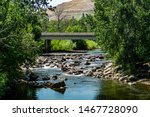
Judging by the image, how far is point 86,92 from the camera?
139ft

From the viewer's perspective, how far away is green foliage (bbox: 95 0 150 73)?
2067 inches

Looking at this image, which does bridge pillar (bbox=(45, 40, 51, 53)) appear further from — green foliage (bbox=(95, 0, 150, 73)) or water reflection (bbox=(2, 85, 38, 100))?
water reflection (bbox=(2, 85, 38, 100))

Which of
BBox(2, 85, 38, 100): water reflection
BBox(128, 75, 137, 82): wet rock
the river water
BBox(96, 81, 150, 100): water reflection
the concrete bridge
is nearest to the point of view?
BBox(2, 85, 38, 100): water reflection

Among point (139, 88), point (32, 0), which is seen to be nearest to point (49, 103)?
point (32, 0)

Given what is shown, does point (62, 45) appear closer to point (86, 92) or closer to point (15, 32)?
point (86, 92)

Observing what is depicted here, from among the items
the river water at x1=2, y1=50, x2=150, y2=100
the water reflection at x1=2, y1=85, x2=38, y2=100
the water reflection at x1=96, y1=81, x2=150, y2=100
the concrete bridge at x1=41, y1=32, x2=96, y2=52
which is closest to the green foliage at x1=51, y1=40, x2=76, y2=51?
the concrete bridge at x1=41, y1=32, x2=96, y2=52

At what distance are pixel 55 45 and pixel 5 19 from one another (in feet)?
249

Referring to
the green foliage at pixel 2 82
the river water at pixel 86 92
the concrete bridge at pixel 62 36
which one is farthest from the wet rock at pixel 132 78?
the concrete bridge at pixel 62 36

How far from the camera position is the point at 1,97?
3472 cm

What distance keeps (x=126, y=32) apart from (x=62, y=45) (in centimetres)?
5989

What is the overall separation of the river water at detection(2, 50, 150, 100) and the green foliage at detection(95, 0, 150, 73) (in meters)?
5.09

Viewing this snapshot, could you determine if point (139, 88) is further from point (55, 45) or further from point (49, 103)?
point (55, 45)

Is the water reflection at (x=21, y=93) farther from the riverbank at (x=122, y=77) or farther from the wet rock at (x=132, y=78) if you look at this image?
the wet rock at (x=132, y=78)

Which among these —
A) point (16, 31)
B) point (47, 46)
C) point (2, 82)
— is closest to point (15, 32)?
point (16, 31)
